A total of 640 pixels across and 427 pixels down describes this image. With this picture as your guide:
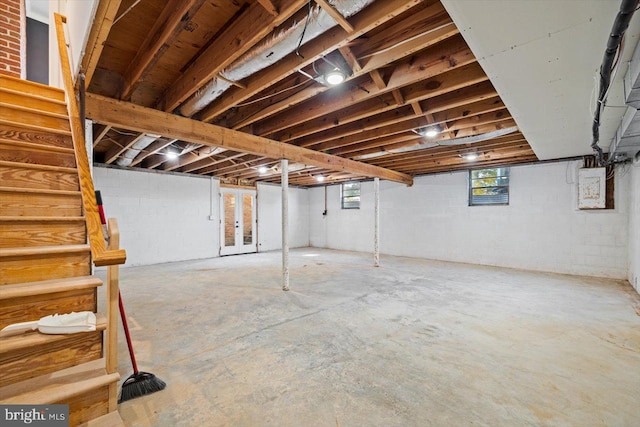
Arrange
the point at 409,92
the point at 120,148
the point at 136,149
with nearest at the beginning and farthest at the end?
the point at 409,92 → the point at 136,149 → the point at 120,148

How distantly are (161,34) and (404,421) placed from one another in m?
2.94

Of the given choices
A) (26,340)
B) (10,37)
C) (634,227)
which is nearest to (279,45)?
(26,340)

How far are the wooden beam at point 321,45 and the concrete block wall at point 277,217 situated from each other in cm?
608

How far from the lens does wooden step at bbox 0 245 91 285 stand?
148 centimetres

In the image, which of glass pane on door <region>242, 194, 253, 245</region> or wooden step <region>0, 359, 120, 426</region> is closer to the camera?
wooden step <region>0, 359, 120, 426</region>

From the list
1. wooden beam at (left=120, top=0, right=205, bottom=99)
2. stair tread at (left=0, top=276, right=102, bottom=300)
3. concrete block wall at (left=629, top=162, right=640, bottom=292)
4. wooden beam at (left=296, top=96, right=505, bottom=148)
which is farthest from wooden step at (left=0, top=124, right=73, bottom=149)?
concrete block wall at (left=629, top=162, right=640, bottom=292)

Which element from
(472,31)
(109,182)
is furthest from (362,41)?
(109,182)

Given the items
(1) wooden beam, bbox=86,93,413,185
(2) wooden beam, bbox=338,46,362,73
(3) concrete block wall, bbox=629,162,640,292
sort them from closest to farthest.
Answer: (2) wooden beam, bbox=338,46,362,73
(1) wooden beam, bbox=86,93,413,185
(3) concrete block wall, bbox=629,162,640,292

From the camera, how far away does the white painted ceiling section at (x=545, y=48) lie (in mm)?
1375

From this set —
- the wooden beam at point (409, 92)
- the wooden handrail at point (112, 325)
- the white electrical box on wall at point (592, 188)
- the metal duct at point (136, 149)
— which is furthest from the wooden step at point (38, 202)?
the white electrical box on wall at point (592, 188)

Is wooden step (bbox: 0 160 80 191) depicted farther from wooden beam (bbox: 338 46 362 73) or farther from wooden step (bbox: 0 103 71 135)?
wooden beam (bbox: 338 46 362 73)

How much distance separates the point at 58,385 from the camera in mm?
1239

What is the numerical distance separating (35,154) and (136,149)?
2.61 metres

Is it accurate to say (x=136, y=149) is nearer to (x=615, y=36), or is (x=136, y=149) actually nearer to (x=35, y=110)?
(x=35, y=110)
